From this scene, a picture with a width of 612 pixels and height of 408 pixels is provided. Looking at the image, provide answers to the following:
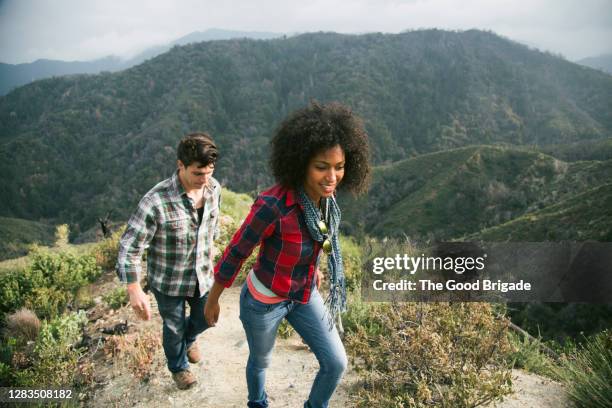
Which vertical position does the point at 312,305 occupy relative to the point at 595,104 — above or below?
below

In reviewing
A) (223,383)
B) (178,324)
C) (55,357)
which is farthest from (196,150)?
(55,357)

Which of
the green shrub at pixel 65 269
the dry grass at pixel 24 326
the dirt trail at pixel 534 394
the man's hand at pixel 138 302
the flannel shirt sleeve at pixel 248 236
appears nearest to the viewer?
the flannel shirt sleeve at pixel 248 236

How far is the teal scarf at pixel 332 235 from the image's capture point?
192 centimetres

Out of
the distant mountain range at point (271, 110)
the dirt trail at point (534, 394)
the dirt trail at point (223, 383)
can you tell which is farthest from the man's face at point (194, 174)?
the distant mountain range at point (271, 110)

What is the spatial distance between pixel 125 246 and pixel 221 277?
0.77 m

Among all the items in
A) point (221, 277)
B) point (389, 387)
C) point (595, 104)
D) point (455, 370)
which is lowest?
point (389, 387)

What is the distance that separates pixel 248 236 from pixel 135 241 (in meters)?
0.90

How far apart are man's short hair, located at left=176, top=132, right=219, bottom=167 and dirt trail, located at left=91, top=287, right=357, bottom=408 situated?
5.64 ft

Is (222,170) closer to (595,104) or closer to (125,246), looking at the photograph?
(125,246)

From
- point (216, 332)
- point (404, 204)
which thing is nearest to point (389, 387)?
point (216, 332)

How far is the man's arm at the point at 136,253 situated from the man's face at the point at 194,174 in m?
0.25

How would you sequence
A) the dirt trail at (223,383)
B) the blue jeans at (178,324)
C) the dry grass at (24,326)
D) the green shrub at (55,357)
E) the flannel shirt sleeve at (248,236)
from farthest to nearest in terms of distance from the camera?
the dry grass at (24,326), the green shrub at (55,357), the dirt trail at (223,383), the blue jeans at (178,324), the flannel shirt sleeve at (248,236)

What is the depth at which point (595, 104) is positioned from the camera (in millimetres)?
100250

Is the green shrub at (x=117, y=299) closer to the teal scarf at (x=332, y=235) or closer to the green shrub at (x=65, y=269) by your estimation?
the green shrub at (x=65, y=269)
